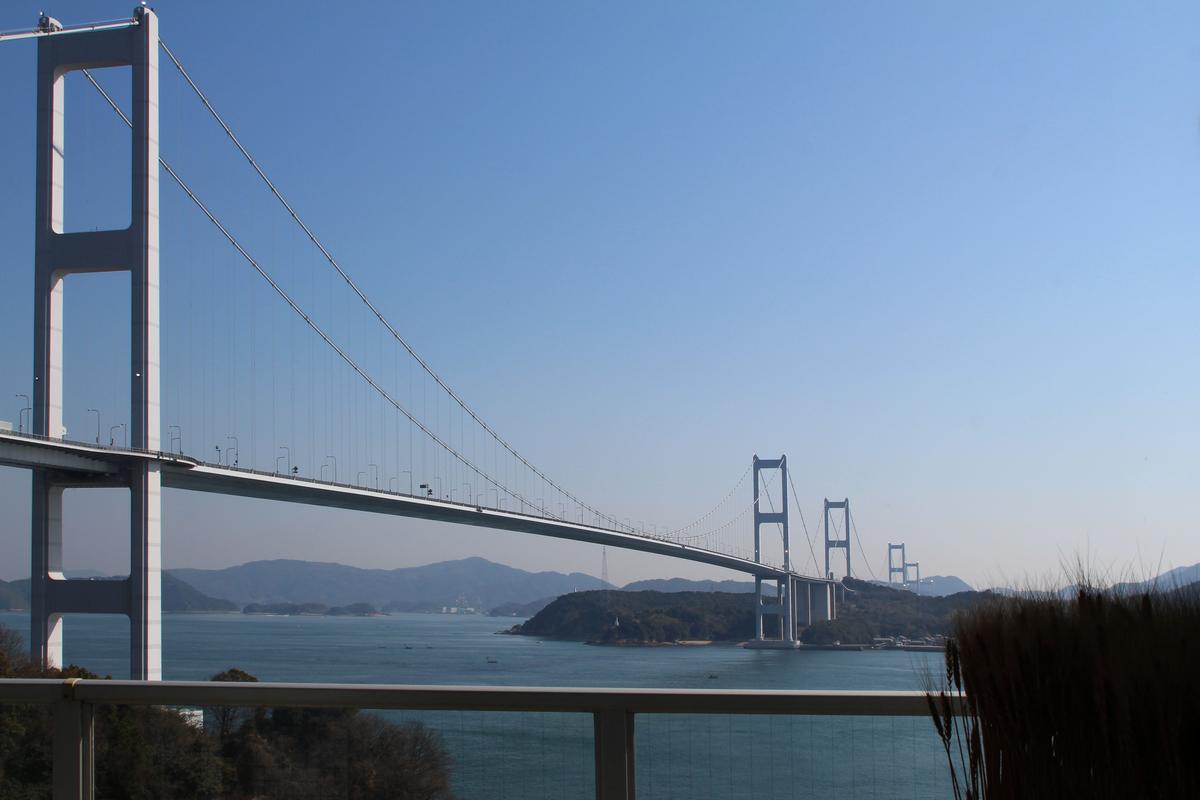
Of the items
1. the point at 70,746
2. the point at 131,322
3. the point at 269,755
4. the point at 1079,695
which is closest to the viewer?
the point at 1079,695

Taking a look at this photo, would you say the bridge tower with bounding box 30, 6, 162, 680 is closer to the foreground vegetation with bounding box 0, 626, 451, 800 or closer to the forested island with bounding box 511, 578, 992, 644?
the foreground vegetation with bounding box 0, 626, 451, 800

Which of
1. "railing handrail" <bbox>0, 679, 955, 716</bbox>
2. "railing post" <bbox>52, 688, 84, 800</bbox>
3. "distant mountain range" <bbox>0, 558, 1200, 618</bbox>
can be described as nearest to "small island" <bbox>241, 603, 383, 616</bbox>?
"distant mountain range" <bbox>0, 558, 1200, 618</bbox>

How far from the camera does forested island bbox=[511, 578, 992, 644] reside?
33344 millimetres

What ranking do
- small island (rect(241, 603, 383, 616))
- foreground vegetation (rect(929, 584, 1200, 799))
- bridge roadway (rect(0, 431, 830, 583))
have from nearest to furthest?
foreground vegetation (rect(929, 584, 1200, 799)), bridge roadway (rect(0, 431, 830, 583)), small island (rect(241, 603, 383, 616))

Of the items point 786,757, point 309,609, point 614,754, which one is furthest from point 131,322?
point 309,609

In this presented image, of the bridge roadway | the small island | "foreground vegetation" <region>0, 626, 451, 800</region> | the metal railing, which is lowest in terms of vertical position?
the small island

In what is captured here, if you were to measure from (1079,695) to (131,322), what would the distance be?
15.2 metres

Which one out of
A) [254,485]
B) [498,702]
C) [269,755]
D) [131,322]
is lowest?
[269,755]

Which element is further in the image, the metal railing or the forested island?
the forested island

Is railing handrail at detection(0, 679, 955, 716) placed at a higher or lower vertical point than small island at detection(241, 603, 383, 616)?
higher

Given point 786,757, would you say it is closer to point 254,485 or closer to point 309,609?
point 254,485

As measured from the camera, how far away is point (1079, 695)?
151cm

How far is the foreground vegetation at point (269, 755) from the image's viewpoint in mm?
2119

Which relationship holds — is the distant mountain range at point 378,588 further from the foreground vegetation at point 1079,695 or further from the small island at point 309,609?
the foreground vegetation at point 1079,695
